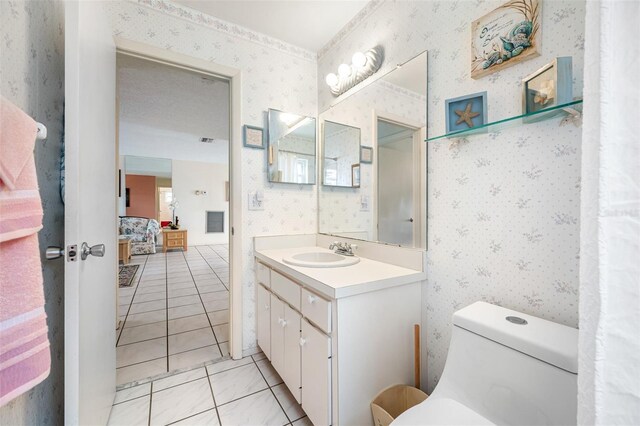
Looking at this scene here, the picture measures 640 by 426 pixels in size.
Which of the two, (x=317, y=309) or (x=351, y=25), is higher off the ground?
(x=351, y=25)

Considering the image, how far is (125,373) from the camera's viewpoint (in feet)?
5.74

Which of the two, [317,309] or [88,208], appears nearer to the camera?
[88,208]

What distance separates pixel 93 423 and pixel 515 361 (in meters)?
1.63

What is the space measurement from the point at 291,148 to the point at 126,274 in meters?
3.84

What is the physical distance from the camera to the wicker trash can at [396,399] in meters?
1.16

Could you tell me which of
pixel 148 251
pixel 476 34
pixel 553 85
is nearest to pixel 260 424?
pixel 553 85

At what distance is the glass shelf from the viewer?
795mm

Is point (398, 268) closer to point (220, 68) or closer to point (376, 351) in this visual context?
point (376, 351)

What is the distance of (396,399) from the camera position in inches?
47.8

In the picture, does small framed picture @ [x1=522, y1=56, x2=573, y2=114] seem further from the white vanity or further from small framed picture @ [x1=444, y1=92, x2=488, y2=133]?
the white vanity

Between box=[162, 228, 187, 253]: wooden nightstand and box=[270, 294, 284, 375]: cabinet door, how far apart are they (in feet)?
18.8

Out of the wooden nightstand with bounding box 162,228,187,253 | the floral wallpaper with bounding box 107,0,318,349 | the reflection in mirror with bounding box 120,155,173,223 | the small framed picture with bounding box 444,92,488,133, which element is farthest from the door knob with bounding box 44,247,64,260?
the reflection in mirror with bounding box 120,155,173,223

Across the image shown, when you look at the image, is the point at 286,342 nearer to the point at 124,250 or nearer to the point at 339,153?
the point at 339,153

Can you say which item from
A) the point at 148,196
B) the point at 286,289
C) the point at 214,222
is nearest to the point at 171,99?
the point at 286,289
